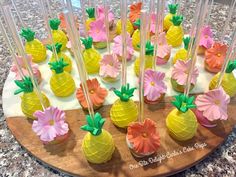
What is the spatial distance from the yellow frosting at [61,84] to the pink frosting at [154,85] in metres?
0.17

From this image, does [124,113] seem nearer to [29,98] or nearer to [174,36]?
[29,98]

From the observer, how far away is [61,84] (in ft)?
2.22

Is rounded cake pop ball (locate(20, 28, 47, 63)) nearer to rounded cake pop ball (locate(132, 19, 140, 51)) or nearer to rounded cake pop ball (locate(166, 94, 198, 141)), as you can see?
rounded cake pop ball (locate(132, 19, 140, 51))

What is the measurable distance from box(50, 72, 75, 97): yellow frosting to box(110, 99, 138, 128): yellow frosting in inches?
5.4

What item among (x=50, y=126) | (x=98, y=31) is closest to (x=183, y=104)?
(x=50, y=126)

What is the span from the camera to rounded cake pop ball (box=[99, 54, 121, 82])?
2.34 ft

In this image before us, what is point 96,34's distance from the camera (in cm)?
82

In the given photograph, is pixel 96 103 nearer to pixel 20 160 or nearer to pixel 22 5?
pixel 20 160

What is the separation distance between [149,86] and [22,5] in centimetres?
67

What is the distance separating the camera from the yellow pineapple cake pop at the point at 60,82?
0.67 meters

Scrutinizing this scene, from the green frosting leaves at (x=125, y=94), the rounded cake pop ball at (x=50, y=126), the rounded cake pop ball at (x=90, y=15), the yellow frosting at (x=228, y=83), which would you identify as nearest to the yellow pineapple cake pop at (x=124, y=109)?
the green frosting leaves at (x=125, y=94)

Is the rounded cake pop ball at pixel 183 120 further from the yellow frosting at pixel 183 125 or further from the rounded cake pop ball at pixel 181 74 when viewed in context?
the rounded cake pop ball at pixel 181 74

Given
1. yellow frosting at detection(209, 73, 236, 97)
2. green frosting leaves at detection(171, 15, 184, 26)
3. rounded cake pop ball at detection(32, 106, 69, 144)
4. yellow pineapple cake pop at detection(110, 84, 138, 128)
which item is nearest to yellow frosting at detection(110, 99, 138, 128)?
yellow pineapple cake pop at detection(110, 84, 138, 128)

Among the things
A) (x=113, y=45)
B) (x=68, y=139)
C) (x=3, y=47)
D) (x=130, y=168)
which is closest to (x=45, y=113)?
(x=68, y=139)
